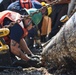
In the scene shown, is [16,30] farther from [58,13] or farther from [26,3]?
[58,13]

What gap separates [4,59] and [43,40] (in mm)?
2035

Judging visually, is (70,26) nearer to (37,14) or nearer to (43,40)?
(37,14)

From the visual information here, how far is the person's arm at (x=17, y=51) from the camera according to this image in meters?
4.42

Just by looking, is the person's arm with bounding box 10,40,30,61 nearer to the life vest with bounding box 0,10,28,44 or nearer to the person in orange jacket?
the person in orange jacket

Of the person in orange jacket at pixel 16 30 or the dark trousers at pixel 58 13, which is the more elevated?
the person in orange jacket at pixel 16 30

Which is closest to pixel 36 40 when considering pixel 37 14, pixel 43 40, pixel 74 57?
pixel 43 40

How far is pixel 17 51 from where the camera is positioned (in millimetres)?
4488

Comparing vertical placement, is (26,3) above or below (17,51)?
above

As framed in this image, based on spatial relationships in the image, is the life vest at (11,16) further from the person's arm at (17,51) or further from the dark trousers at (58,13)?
the dark trousers at (58,13)

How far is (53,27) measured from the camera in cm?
645

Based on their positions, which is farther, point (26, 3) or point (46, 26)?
point (46, 26)

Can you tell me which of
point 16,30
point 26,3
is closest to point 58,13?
point 26,3

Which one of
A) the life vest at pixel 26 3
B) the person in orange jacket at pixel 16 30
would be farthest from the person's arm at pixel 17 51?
the life vest at pixel 26 3

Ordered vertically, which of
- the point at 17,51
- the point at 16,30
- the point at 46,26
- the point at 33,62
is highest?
the point at 16,30
